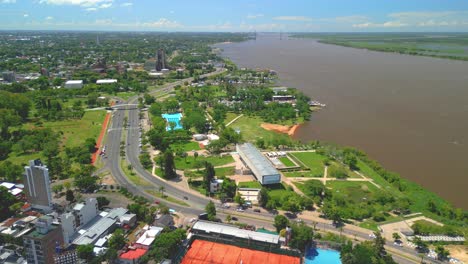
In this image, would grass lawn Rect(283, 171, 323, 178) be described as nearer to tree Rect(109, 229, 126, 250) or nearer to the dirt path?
tree Rect(109, 229, 126, 250)

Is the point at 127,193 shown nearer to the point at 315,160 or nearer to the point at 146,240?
the point at 146,240

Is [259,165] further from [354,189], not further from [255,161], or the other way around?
[354,189]

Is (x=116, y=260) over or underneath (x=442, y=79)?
underneath

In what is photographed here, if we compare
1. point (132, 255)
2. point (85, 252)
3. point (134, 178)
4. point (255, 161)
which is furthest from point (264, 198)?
point (85, 252)

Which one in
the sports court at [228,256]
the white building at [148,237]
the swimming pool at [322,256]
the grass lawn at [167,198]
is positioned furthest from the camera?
the grass lawn at [167,198]

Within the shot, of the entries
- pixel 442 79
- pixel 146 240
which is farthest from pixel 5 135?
pixel 442 79

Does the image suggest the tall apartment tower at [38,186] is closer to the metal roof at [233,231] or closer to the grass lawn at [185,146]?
the metal roof at [233,231]

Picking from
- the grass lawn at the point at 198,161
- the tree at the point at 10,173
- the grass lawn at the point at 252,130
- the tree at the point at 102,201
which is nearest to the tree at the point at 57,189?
the tree at the point at 10,173
